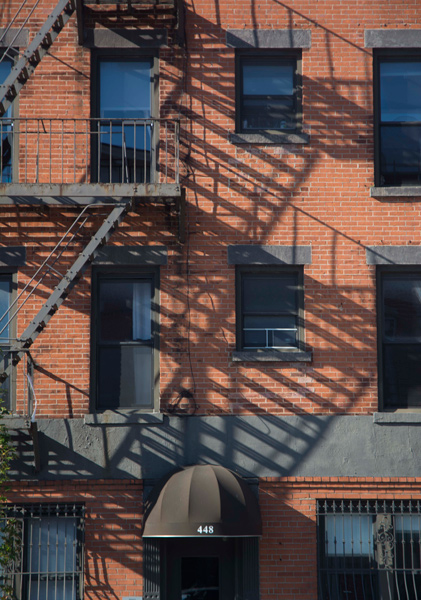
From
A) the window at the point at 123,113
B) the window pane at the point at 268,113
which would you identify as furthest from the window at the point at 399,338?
the window at the point at 123,113

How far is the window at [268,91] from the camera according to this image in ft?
41.2

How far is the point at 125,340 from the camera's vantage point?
12.1 meters

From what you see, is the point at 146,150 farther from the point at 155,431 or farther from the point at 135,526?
the point at 135,526

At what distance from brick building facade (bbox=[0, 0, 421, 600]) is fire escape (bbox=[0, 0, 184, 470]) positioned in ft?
0.15

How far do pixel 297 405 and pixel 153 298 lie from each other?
2.59 m

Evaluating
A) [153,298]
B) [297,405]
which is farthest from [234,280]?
[297,405]

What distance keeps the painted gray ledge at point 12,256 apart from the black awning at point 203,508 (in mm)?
3816

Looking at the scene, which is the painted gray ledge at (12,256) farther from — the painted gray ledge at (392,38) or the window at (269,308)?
the painted gray ledge at (392,38)

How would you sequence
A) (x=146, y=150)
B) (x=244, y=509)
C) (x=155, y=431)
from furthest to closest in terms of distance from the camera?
(x=146, y=150) → (x=155, y=431) → (x=244, y=509)

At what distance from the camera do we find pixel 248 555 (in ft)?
37.3

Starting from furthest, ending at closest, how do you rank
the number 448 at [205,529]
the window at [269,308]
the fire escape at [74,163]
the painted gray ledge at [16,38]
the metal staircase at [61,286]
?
the painted gray ledge at [16,38] → the window at [269,308] → the fire escape at [74,163] → the metal staircase at [61,286] → the number 448 at [205,529]

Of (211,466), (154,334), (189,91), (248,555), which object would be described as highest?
(189,91)

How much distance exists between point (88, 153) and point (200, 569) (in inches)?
244

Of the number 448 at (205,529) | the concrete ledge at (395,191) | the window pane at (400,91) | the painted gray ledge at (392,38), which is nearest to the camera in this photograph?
the number 448 at (205,529)
